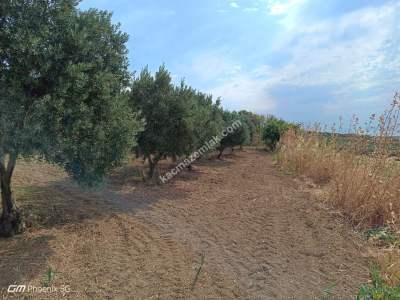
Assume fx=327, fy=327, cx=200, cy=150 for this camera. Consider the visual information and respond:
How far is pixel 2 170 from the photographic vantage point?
4.99 meters

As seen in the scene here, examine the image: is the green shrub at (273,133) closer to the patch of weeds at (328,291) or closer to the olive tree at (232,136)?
the olive tree at (232,136)

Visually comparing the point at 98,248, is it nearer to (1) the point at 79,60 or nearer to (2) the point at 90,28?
(1) the point at 79,60

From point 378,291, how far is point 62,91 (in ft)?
14.8

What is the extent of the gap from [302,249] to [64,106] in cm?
405

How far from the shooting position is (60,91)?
166 inches

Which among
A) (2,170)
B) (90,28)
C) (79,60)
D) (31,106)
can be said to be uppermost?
(90,28)

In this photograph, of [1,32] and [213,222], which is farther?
[213,222]

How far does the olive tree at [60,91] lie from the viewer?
3979mm

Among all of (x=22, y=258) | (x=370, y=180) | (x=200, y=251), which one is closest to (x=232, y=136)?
(x=370, y=180)

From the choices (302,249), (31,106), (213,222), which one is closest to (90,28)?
(31,106)

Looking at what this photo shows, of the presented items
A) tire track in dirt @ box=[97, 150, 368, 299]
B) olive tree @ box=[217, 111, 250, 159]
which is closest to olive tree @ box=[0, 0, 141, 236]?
tire track in dirt @ box=[97, 150, 368, 299]

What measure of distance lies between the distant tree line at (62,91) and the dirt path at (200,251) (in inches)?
42.1

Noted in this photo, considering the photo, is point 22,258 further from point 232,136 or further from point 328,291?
point 232,136

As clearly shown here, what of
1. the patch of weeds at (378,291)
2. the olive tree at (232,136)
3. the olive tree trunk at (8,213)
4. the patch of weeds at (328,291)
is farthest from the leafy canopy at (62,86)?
the olive tree at (232,136)
